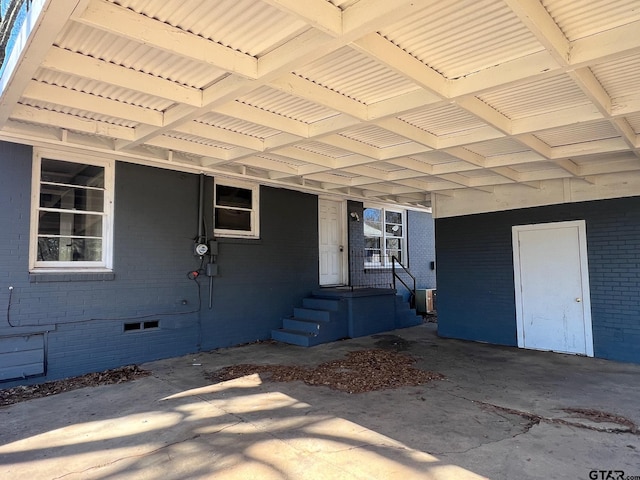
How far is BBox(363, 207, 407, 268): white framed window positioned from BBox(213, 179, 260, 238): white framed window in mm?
3569

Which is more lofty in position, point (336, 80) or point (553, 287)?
point (336, 80)

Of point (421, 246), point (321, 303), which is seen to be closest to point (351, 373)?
point (321, 303)

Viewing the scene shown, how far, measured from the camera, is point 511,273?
7695 mm

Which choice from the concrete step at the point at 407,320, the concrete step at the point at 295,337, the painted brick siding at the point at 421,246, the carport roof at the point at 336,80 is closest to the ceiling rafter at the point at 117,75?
the carport roof at the point at 336,80

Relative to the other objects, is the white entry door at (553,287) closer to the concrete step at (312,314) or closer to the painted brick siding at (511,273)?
the painted brick siding at (511,273)

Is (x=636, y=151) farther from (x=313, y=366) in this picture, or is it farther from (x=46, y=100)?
(x=46, y=100)

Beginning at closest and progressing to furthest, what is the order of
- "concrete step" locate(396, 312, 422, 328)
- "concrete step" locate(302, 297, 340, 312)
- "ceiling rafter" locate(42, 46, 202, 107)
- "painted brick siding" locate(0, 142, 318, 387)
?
"ceiling rafter" locate(42, 46, 202, 107), "painted brick siding" locate(0, 142, 318, 387), "concrete step" locate(302, 297, 340, 312), "concrete step" locate(396, 312, 422, 328)

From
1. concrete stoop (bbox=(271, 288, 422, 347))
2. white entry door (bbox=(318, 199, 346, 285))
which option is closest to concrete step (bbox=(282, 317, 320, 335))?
concrete stoop (bbox=(271, 288, 422, 347))

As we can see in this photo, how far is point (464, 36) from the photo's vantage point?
2947mm

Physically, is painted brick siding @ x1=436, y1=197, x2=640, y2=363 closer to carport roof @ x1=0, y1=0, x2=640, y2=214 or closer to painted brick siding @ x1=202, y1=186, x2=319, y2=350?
carport roof @ x1=0, y1=0, x2=640, y2=214

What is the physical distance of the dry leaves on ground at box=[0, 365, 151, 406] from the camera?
15.2ft

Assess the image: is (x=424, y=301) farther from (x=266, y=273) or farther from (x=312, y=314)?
(x=266, y=273)

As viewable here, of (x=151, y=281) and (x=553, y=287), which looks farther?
(x=553, y=287)

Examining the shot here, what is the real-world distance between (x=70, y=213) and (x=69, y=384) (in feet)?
7.41
